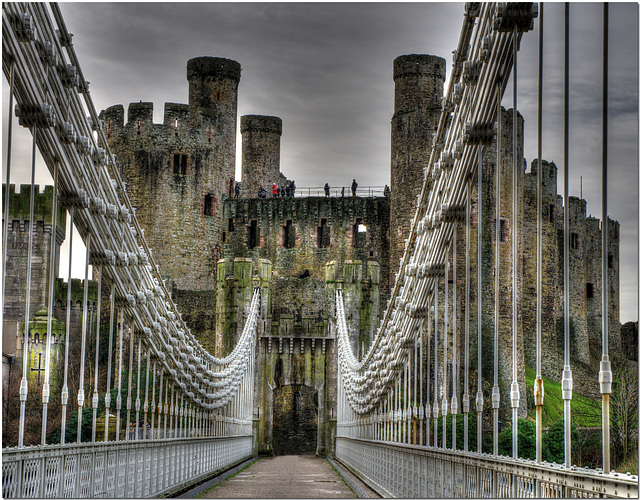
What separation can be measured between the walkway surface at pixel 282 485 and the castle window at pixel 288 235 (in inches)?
999

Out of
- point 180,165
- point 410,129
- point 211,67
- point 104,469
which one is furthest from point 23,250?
point 104,469

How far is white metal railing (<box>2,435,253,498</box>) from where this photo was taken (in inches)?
247

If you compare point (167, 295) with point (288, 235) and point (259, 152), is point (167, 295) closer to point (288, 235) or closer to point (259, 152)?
point (288, 235)

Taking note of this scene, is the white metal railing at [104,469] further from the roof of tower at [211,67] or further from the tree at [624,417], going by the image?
the roof of tower at [211,67]

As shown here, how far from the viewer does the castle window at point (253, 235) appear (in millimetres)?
45625

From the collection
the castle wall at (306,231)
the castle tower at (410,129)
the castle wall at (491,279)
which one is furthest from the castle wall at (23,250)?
the castle wall at (491,279)

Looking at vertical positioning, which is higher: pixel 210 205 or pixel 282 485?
pixel 210 205

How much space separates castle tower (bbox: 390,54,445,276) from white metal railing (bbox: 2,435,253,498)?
26.7m

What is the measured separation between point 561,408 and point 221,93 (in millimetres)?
20759

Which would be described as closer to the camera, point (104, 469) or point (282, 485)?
point (104, 469)

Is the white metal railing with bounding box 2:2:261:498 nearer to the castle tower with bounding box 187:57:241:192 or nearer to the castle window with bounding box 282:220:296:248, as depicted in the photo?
the castle window with bounding box 282:220:296:248

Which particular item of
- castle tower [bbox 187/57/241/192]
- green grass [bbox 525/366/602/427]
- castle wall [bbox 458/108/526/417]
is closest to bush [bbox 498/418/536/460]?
green grass [bbox 525/366/602/427]

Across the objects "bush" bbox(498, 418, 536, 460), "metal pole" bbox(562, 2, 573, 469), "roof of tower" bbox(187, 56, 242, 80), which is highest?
"roof of tower" bbox(187, 56, 242, 80)

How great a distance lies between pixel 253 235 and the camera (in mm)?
45875
